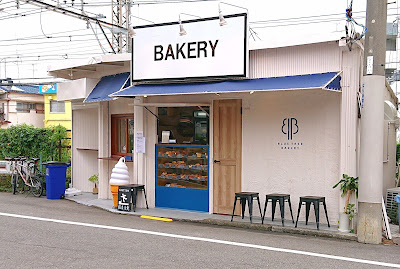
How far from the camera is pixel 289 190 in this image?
10.8m

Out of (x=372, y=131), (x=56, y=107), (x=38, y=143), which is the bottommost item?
(x=38, y=143)

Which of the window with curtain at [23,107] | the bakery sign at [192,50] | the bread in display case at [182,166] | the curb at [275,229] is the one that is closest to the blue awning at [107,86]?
the bakery sign at [192,50]

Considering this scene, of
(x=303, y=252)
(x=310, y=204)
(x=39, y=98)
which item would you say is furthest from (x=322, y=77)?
(x=39, y=98)

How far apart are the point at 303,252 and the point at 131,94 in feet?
19.1

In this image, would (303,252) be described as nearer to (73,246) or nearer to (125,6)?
(73,246)

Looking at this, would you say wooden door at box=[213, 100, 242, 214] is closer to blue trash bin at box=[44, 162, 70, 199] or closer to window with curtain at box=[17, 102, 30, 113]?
blue trash bin at box=[44, 162, 70, 199]

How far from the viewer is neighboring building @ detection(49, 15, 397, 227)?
9969 millimetres

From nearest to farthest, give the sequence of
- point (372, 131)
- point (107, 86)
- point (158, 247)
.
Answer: point (158, 247)
point (372, 131)
point (107, 86)

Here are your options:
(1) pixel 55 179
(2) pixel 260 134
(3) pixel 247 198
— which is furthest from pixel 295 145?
(1) pixel 55 179

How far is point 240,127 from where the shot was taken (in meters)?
11.4

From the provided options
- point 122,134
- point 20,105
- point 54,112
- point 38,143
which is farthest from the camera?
point 20,105

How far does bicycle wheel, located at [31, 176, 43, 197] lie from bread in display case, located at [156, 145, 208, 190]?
15.3 feet

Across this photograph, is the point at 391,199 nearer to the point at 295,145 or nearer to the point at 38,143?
the point at 295,145

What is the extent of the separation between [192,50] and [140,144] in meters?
2.97
